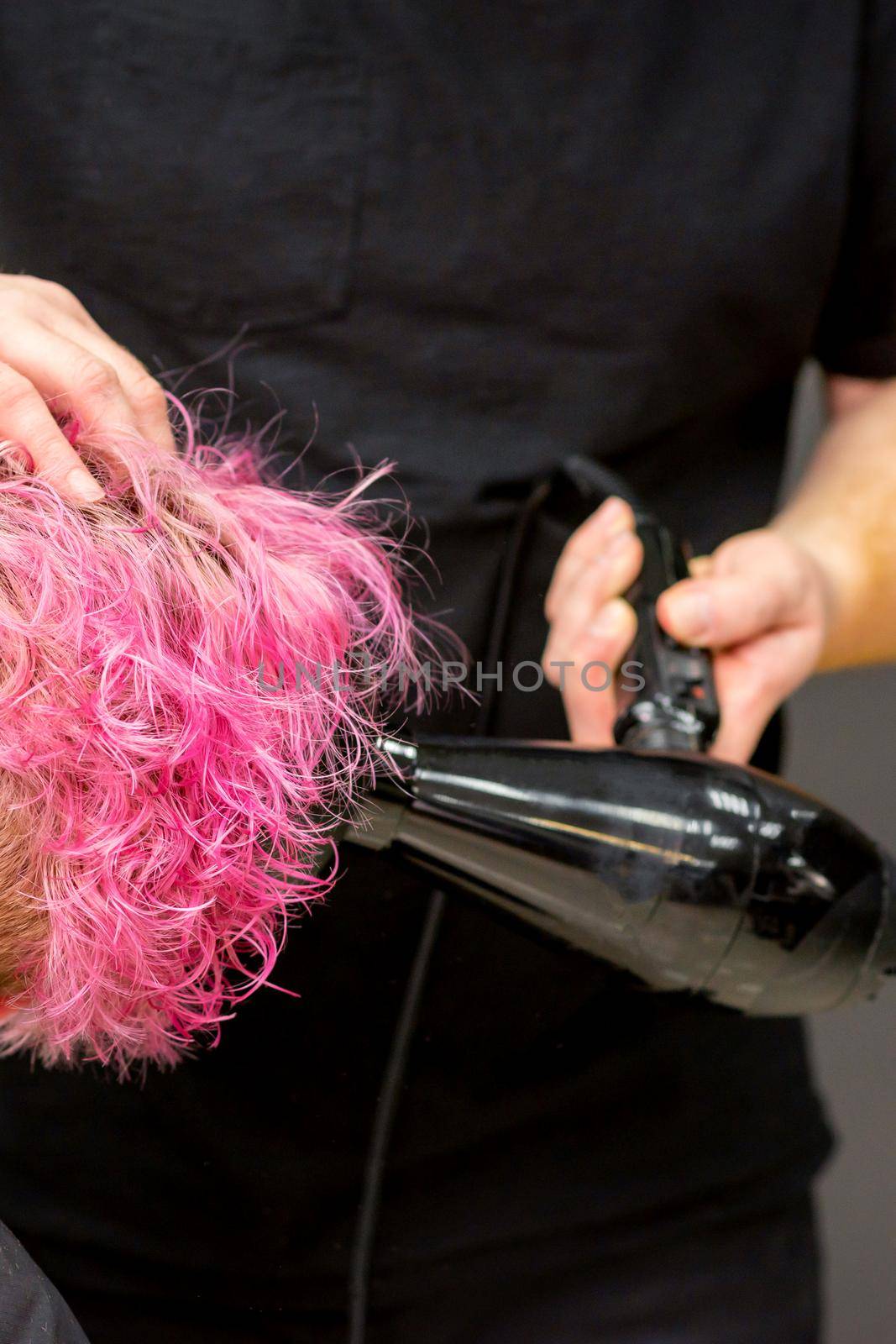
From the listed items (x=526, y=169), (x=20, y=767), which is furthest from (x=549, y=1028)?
(x=526, y=169)

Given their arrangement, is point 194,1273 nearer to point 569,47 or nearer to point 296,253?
point 296,253

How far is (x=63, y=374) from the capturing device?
323mm

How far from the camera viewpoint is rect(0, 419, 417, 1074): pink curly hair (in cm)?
29

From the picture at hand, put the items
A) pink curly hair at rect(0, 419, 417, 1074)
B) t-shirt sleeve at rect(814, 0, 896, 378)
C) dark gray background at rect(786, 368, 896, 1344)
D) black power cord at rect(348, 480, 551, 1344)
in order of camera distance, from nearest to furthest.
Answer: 1. pink curly hair at rect(0, 419, 417, 1074)
2. black power cord at rect(348, 480, 551, 1344)
3. t-shirt sleeve at rect(814, 0, 896, 378)
4. dark gray background at rect(786, 368, 896, 1344)

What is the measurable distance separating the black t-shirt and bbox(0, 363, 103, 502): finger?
0.40 ft

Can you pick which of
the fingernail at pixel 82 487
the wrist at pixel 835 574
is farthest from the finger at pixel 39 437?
the wrist at pixel 835 574

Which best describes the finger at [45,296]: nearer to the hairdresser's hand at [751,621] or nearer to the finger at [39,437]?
the finger at [39,437]

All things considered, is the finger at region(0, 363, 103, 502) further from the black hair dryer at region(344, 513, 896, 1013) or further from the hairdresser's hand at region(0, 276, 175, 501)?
the black hair dryer at region(344, 513, 896, 1013)

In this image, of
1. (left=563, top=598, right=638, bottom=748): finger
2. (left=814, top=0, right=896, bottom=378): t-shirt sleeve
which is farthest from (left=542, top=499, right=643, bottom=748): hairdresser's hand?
(left=814, top=0, right=896, bottom=378): t-shirt sleeve

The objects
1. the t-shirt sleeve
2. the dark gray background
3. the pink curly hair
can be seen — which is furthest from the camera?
the dark gray background

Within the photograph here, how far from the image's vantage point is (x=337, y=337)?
1.63 feet

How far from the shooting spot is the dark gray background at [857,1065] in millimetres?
941

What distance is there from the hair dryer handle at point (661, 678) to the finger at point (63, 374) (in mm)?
218

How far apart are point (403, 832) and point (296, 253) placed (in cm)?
29
